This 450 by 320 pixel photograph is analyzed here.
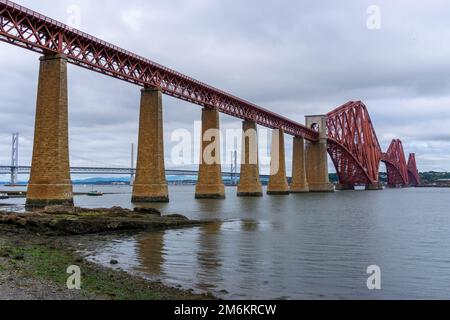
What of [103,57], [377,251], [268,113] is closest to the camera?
[377,251]

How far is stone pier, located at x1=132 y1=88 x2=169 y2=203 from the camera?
53594 mm

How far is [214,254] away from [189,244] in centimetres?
282

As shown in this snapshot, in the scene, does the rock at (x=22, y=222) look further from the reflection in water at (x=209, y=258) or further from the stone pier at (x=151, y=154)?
the stone pier at (x=151, y=154)

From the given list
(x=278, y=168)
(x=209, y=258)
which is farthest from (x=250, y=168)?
(x=209, y=258)

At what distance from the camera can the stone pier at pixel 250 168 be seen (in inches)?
3100

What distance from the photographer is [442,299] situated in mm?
11805

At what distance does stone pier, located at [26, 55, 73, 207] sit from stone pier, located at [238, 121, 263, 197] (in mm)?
42737

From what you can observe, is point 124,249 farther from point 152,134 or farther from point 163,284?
Result: point 152,134

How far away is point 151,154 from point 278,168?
42.3 metres

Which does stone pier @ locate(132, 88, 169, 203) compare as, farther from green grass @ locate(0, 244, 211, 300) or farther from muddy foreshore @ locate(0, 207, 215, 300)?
green grass @ locate(0, 244, 211, 300)

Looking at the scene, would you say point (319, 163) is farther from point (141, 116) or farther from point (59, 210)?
point (59, 210)

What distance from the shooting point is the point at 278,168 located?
91.4 metres
